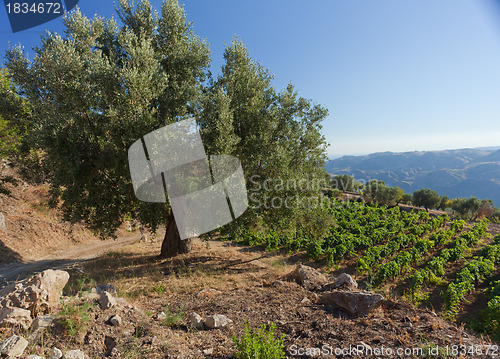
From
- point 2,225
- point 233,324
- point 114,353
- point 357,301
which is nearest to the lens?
point 114,353

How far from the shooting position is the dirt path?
14.1 m

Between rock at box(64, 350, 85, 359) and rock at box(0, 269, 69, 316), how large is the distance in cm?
240

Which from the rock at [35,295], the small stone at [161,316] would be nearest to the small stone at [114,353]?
the small stone at [161,316]

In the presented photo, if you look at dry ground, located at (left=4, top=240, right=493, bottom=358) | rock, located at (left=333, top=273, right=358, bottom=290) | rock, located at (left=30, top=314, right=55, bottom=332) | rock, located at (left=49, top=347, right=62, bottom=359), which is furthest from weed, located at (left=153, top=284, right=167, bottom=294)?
rock, located at (left=333, top=273, right=358, bottom=290)

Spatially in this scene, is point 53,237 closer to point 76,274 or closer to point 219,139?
point 76,274

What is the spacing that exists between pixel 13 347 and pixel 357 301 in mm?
8852

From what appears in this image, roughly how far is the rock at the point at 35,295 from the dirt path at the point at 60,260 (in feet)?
21.2

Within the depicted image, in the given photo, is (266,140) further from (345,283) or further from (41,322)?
(41,322)

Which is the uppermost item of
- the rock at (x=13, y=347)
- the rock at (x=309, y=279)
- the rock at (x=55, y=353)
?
the rock at (x=13, y=347)

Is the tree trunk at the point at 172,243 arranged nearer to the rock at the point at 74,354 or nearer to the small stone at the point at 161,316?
the small stone at the point at 161,316

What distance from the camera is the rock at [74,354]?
4876 mm

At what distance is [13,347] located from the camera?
15.3 feet

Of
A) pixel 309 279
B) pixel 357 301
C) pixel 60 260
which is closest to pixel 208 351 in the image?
pixel 357 301
